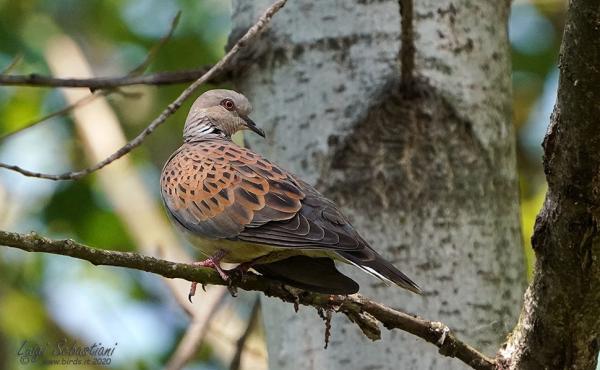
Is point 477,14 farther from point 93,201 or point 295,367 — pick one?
point 93,201

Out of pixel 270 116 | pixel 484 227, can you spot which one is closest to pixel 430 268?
pixel 484 227

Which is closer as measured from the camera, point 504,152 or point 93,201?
point 504,152

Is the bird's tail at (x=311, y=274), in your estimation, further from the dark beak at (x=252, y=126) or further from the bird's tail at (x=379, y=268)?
the dark beak at (x=252, y=126)

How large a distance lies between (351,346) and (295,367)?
0.60ft

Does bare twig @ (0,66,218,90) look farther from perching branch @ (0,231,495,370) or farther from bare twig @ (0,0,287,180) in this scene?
perching branch @ (0,231,495,370)

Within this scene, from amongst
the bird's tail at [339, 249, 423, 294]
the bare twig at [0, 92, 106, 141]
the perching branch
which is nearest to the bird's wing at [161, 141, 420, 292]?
the bird's tail at [339, 249, 423, 294]

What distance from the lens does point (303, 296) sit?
7.38 feet

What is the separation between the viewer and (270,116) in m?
2.94

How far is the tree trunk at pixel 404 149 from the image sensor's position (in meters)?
2.68

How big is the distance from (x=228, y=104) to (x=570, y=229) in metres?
1.55

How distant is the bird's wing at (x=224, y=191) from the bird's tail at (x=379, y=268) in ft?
0.80

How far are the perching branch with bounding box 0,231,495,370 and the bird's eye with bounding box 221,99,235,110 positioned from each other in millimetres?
868

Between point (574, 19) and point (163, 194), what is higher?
point (574, 19)

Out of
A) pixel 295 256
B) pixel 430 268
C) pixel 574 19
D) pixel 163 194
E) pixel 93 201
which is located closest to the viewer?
pixel 574 19
